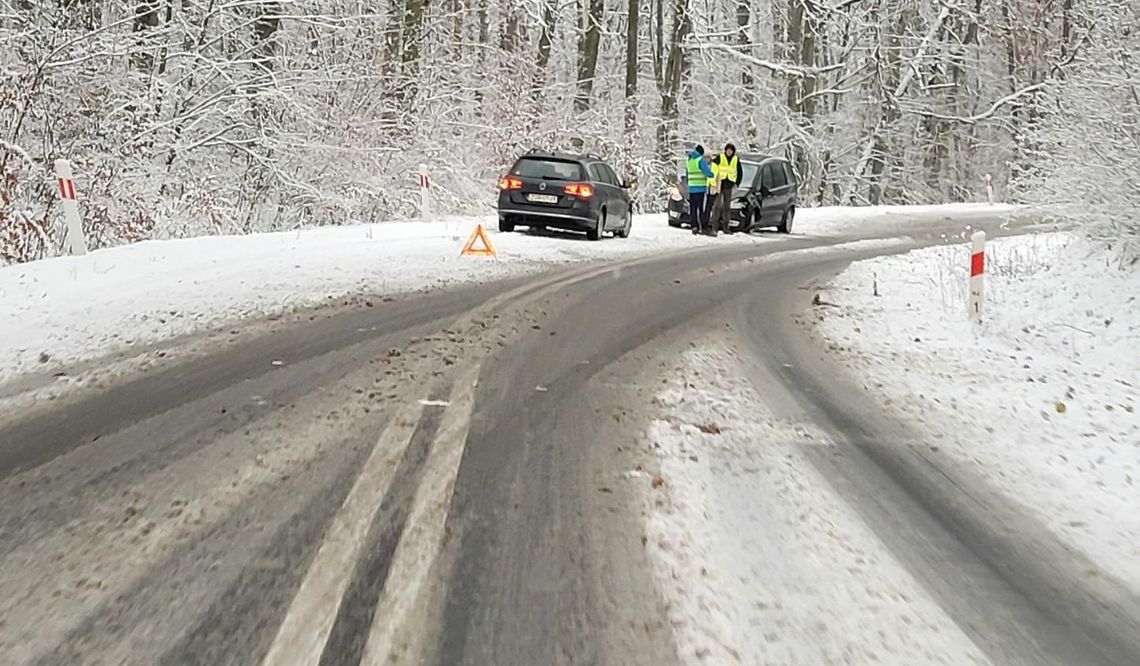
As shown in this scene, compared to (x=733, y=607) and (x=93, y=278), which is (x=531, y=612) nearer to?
(x=733, y=607)

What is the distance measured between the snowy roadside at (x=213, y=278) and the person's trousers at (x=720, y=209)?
12.5ft

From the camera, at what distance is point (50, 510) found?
3.91 meters

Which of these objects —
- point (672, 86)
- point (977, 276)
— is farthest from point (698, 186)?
point (672, 86)

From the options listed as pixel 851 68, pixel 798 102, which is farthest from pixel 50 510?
pixel 851 68

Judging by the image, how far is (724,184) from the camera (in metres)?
19.8

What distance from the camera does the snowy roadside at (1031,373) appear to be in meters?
4.92

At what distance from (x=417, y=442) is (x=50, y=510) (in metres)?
1.77

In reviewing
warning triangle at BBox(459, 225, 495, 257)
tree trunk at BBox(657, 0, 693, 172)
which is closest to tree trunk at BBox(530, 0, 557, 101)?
tree trunk at BBox(657, 0, 693, 172)

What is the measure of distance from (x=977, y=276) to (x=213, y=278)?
8.14 meters

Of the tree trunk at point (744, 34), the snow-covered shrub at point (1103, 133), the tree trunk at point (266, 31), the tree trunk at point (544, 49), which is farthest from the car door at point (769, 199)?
the tree trunk at point (744, 34)

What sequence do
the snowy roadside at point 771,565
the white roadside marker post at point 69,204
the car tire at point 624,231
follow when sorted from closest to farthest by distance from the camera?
the snowy roadside at point 771,565, the white roadside marker post at point 69,204, the car tire at point 624,231

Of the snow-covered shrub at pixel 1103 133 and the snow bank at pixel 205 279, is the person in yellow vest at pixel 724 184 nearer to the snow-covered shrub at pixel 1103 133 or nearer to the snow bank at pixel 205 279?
the snow bank at pixel 205 279

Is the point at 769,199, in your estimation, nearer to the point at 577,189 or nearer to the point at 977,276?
the point at 577,189

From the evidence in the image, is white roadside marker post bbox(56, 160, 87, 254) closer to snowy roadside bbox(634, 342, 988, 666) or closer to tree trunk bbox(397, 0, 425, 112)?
snowy roadside bbox(634, 342, 988, 666)
